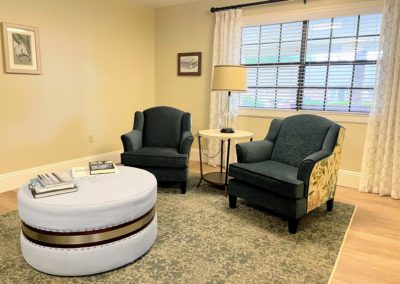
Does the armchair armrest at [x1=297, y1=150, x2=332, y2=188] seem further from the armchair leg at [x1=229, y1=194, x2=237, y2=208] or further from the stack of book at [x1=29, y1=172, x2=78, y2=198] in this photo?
the stack of book at [x1=29, y1=172, x2=78, y2=198]

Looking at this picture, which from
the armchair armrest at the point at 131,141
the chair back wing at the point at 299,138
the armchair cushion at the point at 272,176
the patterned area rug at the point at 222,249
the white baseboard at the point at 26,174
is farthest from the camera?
the armchair armrest at the point at 131,141

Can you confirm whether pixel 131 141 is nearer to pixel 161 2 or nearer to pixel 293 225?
pixel 293 225

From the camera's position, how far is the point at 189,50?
4727 millimetres

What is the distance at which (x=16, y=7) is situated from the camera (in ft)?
10.6

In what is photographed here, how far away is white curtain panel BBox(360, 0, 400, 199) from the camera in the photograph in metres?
3.20

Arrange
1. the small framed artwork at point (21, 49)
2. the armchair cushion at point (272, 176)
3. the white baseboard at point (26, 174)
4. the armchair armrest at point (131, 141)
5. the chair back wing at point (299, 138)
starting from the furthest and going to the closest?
the armchair armrest at point (131, 141), the white baseboard at point (26, 174), the small framed artwork at point (21, 49), the chair back wing at point (299, 138), the armchair cushion at point (272, 176)

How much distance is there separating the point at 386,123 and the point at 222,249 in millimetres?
2420

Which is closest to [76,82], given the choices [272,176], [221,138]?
[221,138]

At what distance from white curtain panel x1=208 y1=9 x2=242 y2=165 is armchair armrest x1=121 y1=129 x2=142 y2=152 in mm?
1268

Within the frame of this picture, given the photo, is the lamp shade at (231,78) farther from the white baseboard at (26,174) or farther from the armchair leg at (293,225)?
the white baseboard at (26,174)

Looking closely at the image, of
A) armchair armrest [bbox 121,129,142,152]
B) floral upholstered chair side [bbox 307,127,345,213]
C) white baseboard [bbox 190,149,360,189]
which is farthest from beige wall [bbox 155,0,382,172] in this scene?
floral upholstered chair side [bbox 307,127,345,213]

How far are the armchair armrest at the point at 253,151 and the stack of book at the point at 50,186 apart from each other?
1589 mm

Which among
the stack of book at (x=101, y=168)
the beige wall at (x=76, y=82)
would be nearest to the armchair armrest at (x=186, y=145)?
the stack of book at (x=101, y=168)

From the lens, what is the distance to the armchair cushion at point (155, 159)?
10.7 ft
